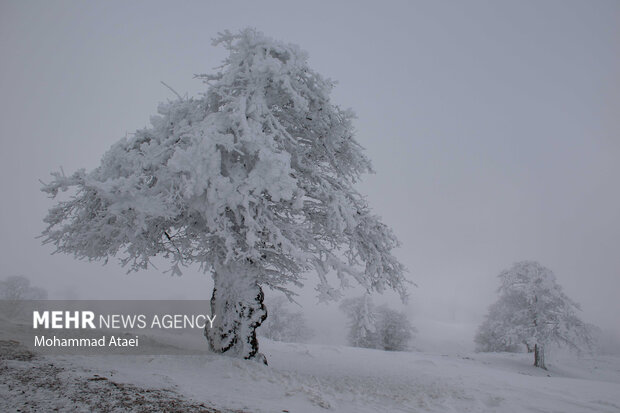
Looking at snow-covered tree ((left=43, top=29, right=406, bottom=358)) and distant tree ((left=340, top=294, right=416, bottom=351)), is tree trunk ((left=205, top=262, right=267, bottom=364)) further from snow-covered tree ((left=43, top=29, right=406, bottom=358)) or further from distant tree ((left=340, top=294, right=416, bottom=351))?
distant tree ((left=340, top=294, right=416, bottom=351))

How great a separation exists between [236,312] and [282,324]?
133 ft

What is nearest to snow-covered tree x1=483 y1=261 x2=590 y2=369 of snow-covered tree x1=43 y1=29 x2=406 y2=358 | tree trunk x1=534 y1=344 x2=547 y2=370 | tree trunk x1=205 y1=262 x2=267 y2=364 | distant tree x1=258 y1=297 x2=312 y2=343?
tree trunk x1=534 y1=344 x2=547 y2=370

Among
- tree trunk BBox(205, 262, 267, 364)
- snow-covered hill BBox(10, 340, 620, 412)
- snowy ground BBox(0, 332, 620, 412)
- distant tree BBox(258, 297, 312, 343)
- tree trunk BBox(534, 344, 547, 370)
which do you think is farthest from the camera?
distant tree BBox(258, 297, 312, 343)

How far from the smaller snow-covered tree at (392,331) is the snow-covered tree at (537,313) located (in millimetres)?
16346

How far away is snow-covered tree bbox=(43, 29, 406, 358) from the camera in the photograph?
22.1 ft

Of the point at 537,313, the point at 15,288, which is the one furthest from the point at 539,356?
the point at 15,288

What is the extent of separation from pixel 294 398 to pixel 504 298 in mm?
28220

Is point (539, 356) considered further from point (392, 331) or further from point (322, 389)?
point (322, 389)

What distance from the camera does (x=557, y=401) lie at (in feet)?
26.9

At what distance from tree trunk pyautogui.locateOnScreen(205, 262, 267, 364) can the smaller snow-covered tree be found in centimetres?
3672

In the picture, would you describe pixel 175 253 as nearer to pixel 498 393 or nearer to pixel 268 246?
pixel 268 246

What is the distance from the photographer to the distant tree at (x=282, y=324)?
4512 centimetres

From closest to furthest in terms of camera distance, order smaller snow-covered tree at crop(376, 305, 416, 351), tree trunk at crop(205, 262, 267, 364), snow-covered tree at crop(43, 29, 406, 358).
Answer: snow-covered tree at crop(43, 29, 406, 358), tree trunk at crop(205, 262, 267, 364), smaller snow-covered tree at crop(376, 305, 416, 351)

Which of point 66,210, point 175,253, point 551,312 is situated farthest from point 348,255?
point 551,312
